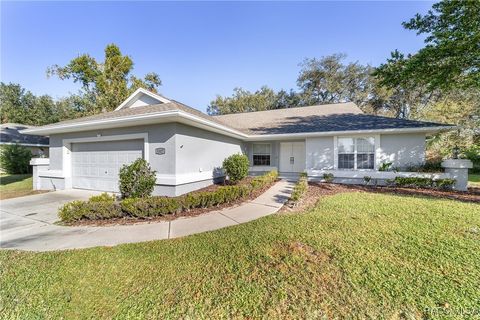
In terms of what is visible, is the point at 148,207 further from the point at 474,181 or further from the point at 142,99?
the point at 474,181

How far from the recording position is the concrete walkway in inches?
173

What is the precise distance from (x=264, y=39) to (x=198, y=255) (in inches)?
515

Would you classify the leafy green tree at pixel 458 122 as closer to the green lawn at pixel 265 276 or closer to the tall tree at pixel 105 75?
the green lawn at pixel 265 276

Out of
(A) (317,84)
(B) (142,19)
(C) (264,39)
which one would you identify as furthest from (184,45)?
(A) (317,84)

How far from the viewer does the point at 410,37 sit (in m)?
9.63

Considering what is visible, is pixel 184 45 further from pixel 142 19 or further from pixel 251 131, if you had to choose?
pixel 251 131

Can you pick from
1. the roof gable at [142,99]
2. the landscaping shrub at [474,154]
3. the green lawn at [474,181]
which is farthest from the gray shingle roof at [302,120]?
the landscaping shrub at [474,154]

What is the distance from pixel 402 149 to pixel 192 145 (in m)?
10.7

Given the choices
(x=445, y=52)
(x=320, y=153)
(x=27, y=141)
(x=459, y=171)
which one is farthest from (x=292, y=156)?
(x=27, y=141)

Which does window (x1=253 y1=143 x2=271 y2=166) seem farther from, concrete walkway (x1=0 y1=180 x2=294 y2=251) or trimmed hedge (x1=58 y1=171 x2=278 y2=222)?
trimmed hedge (x1=58 y1=171 x2=278 y2=222)

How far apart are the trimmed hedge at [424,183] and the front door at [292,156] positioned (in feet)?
17.7

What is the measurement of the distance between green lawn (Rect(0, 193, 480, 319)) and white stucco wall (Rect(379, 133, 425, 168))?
6.75m

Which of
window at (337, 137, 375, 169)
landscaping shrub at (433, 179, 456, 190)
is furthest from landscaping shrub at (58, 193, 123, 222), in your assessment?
landscaping shrub at (433, 179, 456, 190)

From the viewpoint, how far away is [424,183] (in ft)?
30.5
